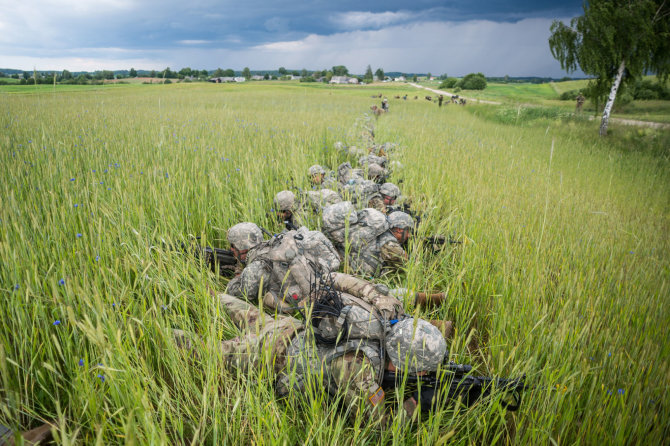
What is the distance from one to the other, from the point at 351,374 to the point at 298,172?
3447mm

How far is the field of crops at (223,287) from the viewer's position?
51.5 inches

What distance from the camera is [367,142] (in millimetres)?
7469

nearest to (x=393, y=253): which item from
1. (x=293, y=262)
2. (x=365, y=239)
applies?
(x=365, y=239)

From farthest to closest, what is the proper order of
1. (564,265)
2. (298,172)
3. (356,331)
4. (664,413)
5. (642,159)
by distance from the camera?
1. (642,159)
2. (298,172)
3. (564,265)
4. (356,331)
5. (664,413)

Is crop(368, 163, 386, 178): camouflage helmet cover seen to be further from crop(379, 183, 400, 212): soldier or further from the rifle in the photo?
the rifle

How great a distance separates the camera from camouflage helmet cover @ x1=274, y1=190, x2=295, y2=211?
3.38m

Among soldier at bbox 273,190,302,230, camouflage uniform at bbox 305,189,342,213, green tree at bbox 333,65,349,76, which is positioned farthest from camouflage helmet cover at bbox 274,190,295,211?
green tree at bbox 333,65,349,76

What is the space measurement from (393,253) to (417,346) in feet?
4.26

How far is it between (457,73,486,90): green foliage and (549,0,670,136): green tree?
182 feet

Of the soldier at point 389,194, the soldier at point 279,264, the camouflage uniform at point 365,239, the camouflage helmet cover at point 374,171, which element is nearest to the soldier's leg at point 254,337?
the soldier at point 279,264

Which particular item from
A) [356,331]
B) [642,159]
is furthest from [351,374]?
[642,159]

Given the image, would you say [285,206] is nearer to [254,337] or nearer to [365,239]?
[365,239]

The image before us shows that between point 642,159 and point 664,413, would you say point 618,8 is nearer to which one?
point 642,159

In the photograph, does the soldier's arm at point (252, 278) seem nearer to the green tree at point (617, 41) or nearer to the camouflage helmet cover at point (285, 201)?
the camouflage helmet cover at point (285, 201)
